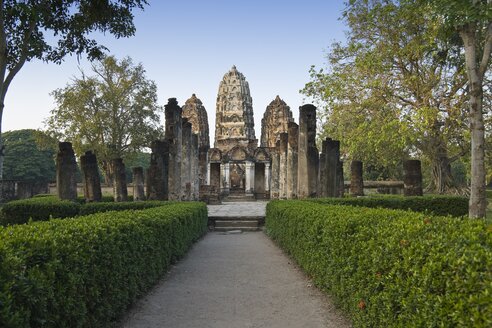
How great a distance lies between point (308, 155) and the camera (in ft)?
60.3

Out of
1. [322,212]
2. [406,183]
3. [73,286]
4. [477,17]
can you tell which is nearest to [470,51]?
[477,17]

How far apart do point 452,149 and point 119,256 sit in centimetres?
2492

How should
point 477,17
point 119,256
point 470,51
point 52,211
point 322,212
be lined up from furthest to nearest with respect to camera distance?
point 52,211, point 470,51, point 477,17, point 322,212, point 119,256

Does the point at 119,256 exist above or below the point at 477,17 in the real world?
below

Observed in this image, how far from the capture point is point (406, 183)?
20.9 m

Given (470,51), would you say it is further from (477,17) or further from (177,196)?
(177,196)

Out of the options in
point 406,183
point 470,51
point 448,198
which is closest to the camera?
point 470,51

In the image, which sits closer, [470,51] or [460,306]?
[460,306]

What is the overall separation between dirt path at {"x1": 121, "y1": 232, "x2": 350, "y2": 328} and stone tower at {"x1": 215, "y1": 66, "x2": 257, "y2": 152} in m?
48.5

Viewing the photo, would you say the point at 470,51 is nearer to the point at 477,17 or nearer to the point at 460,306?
the point at 477,17

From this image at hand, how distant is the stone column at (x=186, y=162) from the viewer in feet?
80.3

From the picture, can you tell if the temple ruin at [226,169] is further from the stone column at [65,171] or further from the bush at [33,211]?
the bush at [33,211]

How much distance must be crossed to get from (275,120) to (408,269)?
53.8m

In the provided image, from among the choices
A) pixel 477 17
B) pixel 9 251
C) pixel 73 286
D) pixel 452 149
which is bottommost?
pixel 73 286
